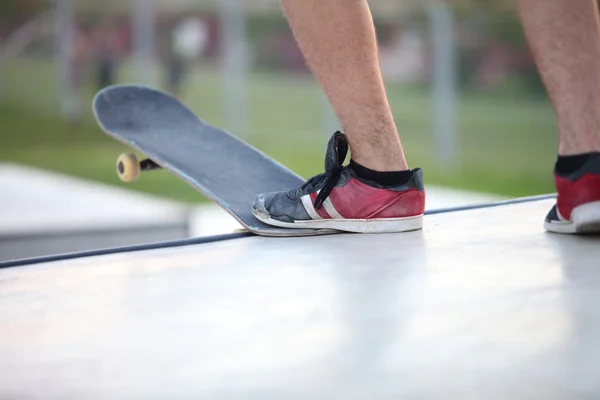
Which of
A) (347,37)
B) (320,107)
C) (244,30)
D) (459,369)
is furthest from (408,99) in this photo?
(459,369)

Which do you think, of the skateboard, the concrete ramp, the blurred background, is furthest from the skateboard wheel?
the blurred background

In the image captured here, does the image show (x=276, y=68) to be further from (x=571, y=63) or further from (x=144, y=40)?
(x=571, y=63)

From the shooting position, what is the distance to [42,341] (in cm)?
93

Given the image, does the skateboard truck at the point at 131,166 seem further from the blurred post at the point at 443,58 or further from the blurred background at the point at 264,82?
the blurred post at the point at 443,58

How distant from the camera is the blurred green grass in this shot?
8500mm

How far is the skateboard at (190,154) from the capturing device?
1641mm

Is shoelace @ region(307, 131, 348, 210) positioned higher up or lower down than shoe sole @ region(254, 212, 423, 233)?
higher up

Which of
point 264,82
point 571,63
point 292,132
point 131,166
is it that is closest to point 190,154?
point 131,166

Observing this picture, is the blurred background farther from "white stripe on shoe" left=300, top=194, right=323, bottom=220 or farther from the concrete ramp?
the concrete ramp

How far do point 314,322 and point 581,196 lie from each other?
56 cm

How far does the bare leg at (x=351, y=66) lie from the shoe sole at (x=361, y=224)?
96 millimetres

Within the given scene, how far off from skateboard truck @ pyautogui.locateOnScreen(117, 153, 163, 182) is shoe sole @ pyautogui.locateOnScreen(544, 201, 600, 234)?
2.63 feet

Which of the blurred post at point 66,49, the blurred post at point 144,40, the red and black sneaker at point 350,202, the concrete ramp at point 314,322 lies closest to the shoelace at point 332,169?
the red and black sneaker at point 350,202

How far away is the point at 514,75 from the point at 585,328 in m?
8.23
